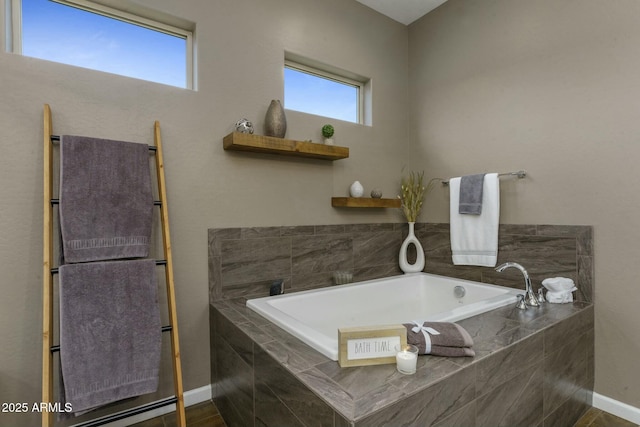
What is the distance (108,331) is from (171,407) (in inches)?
28.5

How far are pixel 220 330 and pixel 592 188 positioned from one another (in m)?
2.42

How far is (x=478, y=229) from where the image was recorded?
254cm

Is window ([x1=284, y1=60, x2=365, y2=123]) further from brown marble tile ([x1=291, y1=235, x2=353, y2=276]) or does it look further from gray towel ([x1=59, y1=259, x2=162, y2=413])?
gray towel ([x1=59, y1=259, x2=162, y2=413])

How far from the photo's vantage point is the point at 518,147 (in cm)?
236

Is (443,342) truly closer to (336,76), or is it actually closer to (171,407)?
(171,407)

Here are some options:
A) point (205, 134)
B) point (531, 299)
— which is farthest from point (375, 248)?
point (205, 134)

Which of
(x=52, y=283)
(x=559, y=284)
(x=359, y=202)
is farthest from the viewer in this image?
(x=359, y=202)

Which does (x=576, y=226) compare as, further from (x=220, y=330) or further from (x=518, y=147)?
(x=220, y=330)

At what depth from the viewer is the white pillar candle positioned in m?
1.16

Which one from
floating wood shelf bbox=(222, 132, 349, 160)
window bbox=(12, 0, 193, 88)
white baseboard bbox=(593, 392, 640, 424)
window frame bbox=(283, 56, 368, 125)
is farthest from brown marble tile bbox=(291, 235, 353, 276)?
white baseboard bbox=(593, 392, 640, 424)

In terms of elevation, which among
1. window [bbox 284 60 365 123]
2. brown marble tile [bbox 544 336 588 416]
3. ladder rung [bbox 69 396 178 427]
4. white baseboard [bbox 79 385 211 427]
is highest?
window [bbox 284 60 365 123]

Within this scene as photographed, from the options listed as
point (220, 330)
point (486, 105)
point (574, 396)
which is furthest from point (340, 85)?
point (574, 396)

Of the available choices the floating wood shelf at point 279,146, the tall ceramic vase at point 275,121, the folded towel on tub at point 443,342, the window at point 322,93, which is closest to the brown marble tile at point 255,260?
the floating wood shelf at point 279,146

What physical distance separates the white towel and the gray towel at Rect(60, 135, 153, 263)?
7.32 ft
